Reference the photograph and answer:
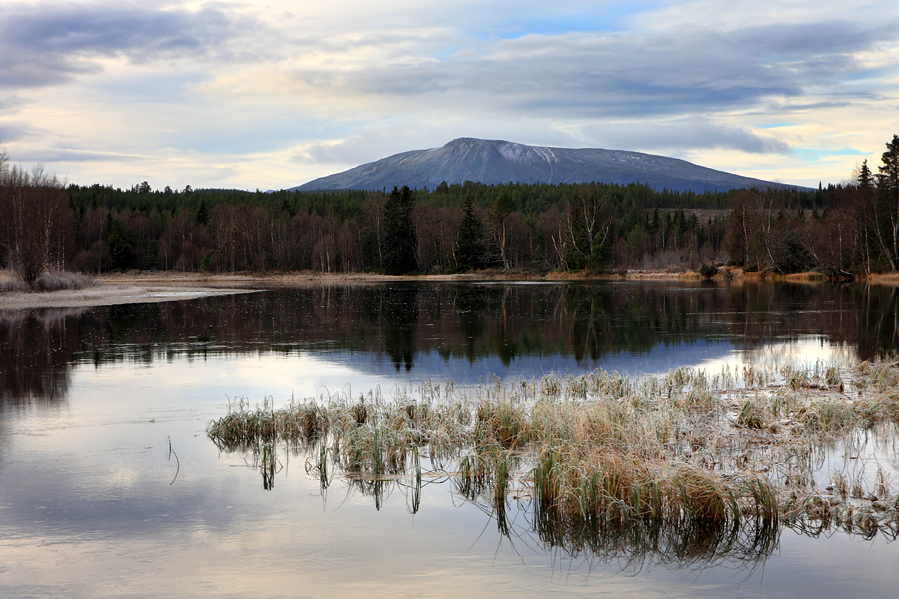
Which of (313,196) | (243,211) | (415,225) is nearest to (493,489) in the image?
(415,225)

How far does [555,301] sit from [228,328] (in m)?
22.7

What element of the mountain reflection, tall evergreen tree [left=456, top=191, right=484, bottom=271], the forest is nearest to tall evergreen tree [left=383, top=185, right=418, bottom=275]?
the forest

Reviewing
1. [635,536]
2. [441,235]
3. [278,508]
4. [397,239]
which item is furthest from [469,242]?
[635,536]

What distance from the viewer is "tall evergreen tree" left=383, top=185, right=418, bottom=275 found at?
332ft

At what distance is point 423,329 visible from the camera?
97.9 ft

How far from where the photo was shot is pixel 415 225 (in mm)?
105188

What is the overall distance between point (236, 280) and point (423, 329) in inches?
3070

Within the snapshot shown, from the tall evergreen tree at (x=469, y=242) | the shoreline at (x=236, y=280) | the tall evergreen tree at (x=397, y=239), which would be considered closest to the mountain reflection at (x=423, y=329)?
the shoreline at (x=236, y=280)

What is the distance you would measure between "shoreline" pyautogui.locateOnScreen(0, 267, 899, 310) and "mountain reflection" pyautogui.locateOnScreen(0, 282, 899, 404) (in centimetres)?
713

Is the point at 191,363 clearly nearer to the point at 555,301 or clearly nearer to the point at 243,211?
the point at 555,301

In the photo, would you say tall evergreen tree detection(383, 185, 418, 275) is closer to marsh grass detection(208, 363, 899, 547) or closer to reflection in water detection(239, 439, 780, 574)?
marsh grass detection(208, 363, 899, 547)

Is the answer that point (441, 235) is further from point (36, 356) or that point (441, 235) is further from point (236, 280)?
point (36, 356)

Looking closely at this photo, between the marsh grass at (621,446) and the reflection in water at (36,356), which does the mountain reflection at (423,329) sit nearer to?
the reflection in water at (36,356)

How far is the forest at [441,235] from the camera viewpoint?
64812 mm
